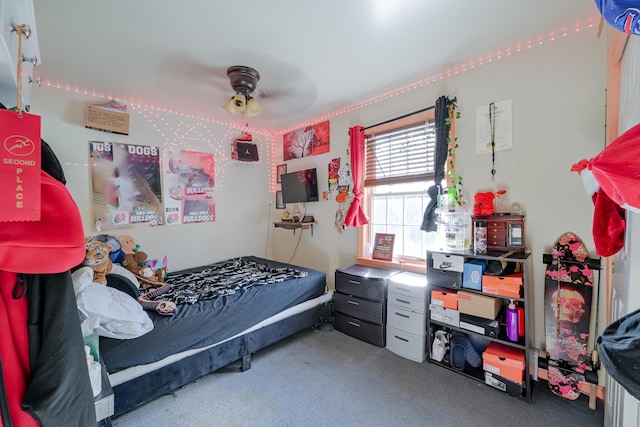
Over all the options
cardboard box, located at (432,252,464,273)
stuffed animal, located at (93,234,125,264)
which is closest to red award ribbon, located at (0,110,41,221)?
stuffed animal, located at (93,234,125,264)

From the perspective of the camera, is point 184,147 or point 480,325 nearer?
point 480,325

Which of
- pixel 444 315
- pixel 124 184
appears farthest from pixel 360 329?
pixel 124 184

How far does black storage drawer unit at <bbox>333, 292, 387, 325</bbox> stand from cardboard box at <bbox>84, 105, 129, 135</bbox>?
9.50 feet

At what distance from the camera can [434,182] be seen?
246cm

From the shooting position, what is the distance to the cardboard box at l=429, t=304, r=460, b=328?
2076 mm

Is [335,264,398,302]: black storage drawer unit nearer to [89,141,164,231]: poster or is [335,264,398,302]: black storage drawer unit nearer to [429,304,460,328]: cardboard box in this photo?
[429,304,460,328]: cardboard box

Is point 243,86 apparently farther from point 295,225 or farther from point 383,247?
point 383,247

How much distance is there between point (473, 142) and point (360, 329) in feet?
6.60

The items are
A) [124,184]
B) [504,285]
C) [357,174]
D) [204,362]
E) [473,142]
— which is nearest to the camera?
[504,285]

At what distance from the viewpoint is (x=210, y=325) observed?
1994 mm

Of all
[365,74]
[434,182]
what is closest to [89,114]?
[365,74]

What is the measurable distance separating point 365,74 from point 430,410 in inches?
105

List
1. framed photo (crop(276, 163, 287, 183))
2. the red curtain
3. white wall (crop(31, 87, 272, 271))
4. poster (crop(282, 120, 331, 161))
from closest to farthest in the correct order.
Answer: white wall (crop(31, 87, 272, 271)) → the red curtain → poster (crop(282, 120, 331, 161)) → framed photo (crop(276, 163, 287, 183))

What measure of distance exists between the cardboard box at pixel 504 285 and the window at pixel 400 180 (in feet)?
2.55
